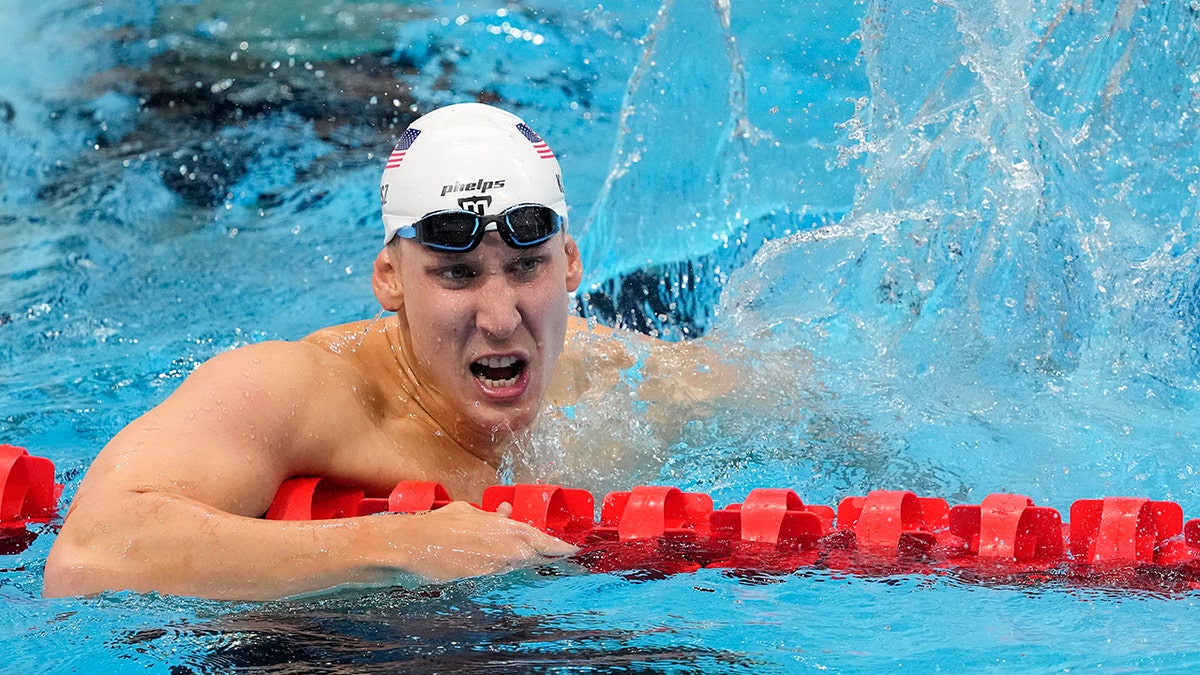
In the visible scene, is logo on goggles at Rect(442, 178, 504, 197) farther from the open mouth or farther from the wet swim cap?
the open mouth

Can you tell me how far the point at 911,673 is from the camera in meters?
2.22

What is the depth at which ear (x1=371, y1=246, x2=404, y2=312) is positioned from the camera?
9.92 feet

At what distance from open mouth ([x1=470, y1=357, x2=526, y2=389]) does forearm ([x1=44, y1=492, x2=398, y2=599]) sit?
0.71m

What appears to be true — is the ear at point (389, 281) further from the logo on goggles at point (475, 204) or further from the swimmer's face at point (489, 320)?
the logo on goggles at point (475, 204)

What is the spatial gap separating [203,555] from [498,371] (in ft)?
3.03

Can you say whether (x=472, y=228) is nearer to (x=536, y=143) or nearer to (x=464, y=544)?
(x=536, y=143)

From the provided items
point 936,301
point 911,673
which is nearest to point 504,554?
point 911,673

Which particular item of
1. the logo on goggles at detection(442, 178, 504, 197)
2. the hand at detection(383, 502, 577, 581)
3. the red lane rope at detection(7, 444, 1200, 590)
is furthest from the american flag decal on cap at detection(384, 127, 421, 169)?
the hand at detection(383, 502, 577, 581)

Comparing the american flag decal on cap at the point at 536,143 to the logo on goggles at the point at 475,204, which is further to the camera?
the american flag decal on cap at the point at 536,143

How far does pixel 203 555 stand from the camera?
2.28m

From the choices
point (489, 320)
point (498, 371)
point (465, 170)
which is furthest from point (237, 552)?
point (465, 170)

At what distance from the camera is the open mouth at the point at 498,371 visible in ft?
9.75

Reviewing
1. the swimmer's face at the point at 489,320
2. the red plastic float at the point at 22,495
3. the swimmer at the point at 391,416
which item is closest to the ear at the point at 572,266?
the swimmer at the point at 391,416

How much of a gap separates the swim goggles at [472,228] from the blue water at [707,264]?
0.59 meters
